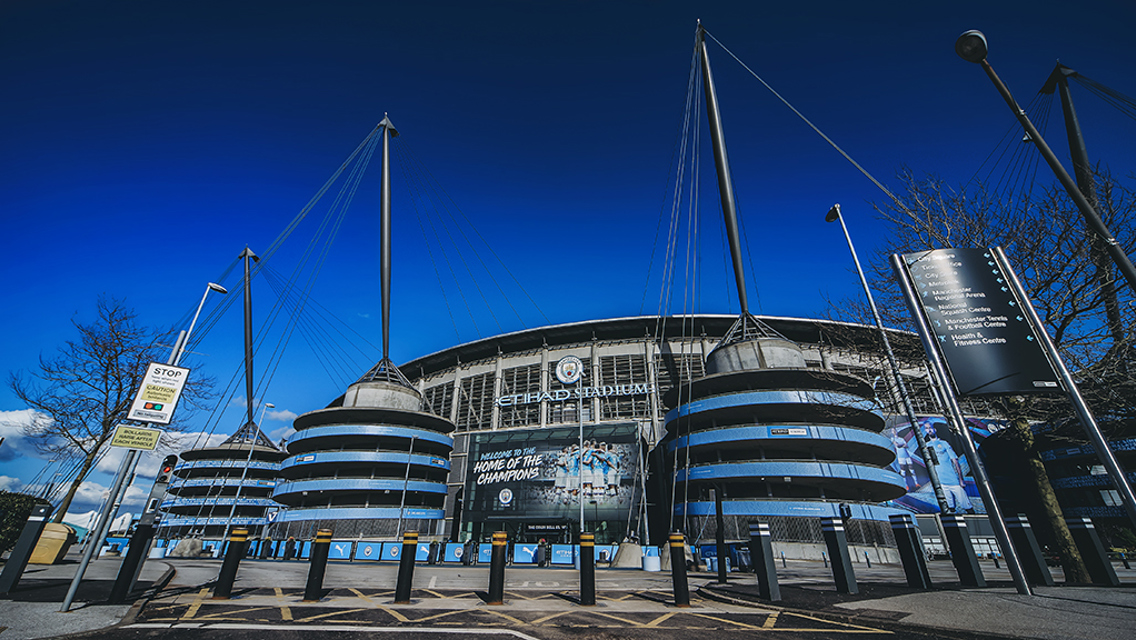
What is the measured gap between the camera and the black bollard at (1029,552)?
32.6 feet

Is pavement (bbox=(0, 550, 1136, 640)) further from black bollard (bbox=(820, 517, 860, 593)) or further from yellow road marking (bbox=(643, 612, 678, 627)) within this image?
black bollard (bbox=(820, 517, 860, 593))

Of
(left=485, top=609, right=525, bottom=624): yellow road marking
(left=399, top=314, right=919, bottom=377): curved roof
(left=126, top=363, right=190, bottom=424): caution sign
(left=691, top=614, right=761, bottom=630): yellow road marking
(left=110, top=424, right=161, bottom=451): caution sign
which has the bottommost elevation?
(left=691, top=614, right=761, bottom=630): yellow road marking

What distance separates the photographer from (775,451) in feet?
128

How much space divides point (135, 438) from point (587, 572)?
28.6 ft

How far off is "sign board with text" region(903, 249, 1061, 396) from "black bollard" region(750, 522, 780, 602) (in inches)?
166

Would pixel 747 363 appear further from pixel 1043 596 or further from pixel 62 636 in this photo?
pixel 62 636

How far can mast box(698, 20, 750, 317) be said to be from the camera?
34.0 metres

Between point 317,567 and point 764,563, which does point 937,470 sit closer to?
point 764,563

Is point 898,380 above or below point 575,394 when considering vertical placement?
below

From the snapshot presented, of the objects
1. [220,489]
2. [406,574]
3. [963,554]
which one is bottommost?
[406,574]

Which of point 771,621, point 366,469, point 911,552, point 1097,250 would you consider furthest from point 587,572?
point 366,469

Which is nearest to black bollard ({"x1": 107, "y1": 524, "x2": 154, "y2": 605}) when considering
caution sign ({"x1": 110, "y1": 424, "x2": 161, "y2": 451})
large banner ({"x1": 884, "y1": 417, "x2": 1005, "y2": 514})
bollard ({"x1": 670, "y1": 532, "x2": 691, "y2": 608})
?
caution sign ({"x1": 110, "y1": 424, "x2": 161, "y2": 451})

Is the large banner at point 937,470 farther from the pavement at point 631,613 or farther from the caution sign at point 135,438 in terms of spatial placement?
the caution sign at point 135,438

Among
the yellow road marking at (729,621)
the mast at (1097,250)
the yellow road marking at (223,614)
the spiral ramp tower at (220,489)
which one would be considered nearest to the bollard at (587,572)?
the yellow road marking at (729,621)
